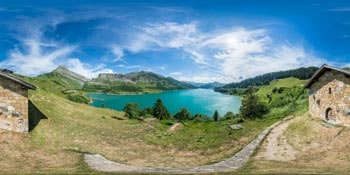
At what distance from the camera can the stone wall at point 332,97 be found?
32.5 metres

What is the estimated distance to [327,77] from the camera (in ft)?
114

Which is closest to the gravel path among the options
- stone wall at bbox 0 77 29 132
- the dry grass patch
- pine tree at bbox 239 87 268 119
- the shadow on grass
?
the dry grass patch

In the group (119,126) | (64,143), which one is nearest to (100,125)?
(119,126)

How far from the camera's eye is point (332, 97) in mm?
34094

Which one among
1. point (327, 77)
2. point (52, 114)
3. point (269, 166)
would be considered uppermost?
point (327, 77)

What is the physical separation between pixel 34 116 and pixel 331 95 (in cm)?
2594

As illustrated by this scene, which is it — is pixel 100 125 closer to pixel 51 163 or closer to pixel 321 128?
pixel 51 163

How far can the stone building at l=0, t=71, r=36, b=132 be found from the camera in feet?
93.2

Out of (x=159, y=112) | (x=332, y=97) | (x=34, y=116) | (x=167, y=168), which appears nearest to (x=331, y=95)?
(x=332, y=97)

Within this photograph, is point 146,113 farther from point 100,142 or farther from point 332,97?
point 332,97

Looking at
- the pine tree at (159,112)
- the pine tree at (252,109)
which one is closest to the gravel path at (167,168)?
the pine tree at (252,109)

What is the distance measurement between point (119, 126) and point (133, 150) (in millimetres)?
9610

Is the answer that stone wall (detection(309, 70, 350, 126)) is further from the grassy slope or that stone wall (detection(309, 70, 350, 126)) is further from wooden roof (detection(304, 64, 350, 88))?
the grassy slope

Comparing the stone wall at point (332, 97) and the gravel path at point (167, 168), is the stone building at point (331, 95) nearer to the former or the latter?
the stone wall at point (332, 97)
